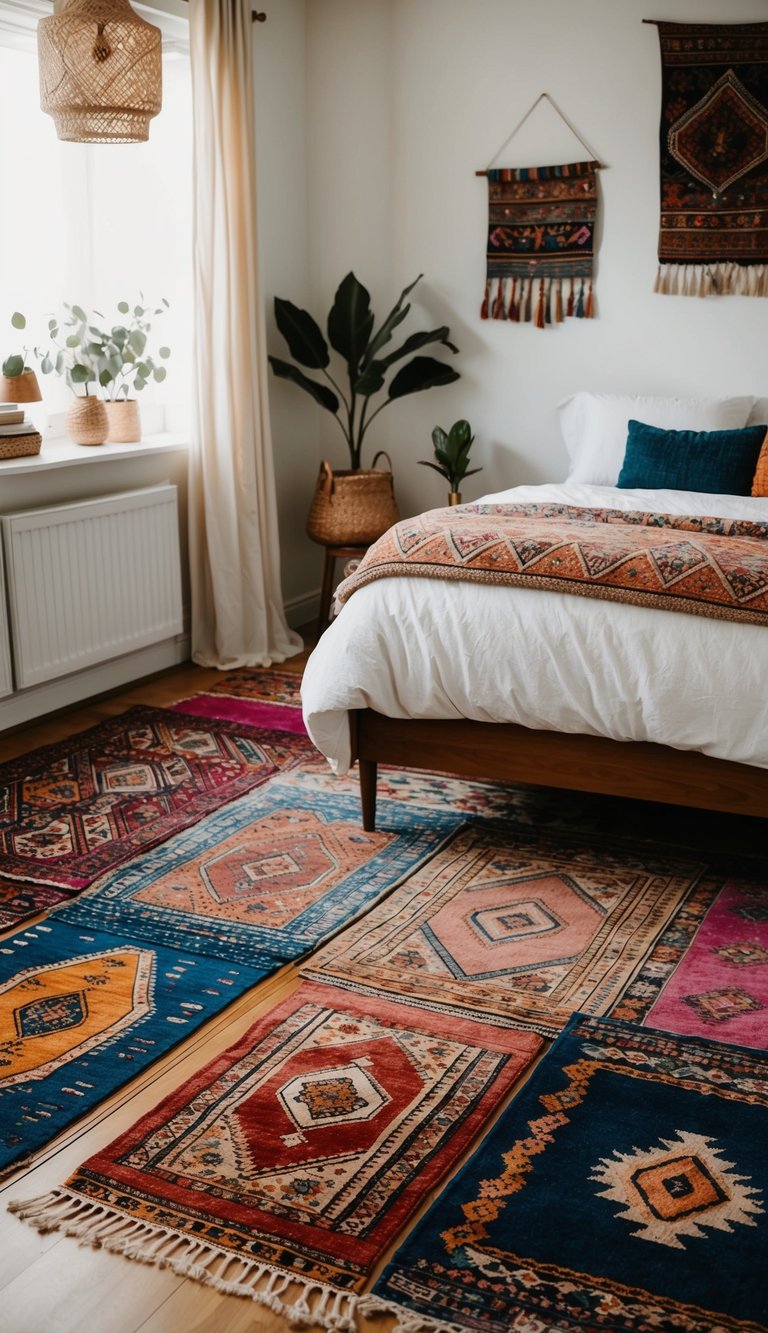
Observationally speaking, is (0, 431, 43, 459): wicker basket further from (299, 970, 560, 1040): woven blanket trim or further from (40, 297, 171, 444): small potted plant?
(299, 970, 560, 1040): woven blanket trim

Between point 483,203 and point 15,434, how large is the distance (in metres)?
2.26

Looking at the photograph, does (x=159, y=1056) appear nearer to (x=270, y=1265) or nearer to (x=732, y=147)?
(x=270, y=1265)

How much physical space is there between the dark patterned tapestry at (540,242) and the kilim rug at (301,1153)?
3.39 metres

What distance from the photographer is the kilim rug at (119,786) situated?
9.98ft

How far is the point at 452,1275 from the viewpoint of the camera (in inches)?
65.4

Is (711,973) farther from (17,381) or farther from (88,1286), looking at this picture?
(17,381)

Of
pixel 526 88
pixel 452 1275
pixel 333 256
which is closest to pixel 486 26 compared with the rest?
pixel 526 88

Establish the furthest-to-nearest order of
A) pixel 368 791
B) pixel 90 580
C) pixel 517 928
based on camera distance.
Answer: pixel 90 580
pixel 368 791
pixel 517 928

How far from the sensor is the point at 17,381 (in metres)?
3.90

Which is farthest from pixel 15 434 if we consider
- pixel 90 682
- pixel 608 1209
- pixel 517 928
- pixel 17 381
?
pixel 608 1209

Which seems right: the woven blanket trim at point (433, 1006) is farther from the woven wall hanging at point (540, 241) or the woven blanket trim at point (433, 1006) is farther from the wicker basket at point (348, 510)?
the woven wall hanging at point (540, 241)

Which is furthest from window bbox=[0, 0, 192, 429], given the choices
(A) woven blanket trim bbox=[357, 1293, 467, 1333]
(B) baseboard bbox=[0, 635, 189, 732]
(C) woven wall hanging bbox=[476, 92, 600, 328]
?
(A) woven blanket trim bbox=[357, 1293, 467, 1333]

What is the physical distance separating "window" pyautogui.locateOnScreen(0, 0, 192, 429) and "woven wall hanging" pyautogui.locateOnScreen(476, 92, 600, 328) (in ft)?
4.09

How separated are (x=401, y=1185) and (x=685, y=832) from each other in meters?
1.59
